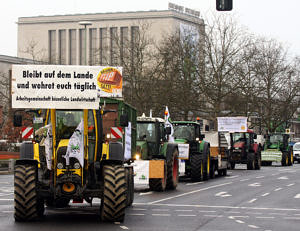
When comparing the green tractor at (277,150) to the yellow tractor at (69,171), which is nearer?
the yellow tractor at (69,171)

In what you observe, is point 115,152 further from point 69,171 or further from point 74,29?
point 74,29

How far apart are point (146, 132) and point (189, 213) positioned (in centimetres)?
848

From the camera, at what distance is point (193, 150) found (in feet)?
103

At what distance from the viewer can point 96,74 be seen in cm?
1511

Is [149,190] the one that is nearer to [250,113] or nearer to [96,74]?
[96,74]

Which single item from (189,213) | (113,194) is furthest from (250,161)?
(113,194)

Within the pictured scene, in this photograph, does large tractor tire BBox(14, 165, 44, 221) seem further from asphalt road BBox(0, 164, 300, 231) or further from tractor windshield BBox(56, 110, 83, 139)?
tractor windshield BBox(56, 110, 83, 139)

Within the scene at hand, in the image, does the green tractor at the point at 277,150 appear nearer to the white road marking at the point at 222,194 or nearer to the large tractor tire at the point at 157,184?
the white road marking at the point at 222,194

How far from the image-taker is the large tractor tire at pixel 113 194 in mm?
14680

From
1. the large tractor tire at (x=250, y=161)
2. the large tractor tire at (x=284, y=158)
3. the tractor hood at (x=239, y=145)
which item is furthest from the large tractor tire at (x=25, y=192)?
the large tractor tire at (x=284, y=158)

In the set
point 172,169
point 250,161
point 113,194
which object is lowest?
point 113,194

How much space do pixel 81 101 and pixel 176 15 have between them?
392 feet

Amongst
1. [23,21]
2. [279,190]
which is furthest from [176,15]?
[279,190]

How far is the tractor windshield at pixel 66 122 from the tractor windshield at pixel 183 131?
1642cm
